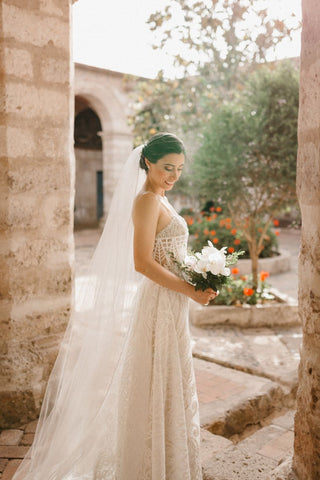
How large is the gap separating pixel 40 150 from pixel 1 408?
1.87 metres

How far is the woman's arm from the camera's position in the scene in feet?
7.08

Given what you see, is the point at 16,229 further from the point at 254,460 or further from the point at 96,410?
the point at 254,460

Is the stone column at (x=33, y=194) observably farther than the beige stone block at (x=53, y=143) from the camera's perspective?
No

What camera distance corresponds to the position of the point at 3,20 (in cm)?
292

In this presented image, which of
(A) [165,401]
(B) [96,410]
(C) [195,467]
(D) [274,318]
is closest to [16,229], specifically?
(B) [96,410]

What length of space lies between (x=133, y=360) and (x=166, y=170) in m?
0.99

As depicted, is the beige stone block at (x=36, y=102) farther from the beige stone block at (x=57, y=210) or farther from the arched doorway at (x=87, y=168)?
the arched doorway at (x=87, y=168)

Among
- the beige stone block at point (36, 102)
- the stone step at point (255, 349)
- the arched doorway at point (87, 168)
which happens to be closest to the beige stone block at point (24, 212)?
the beige stone block at point (36, 102)

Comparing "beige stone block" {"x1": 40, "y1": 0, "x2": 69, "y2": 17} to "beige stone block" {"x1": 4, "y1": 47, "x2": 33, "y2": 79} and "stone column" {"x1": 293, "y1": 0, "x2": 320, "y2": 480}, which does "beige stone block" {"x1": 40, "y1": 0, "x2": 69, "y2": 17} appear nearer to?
"beige stone block" {"x1": 4, "y1": 47, "x2": 33, "y2": 79}

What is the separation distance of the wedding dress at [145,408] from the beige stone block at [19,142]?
1.24 meters

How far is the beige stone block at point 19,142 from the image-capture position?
9.89ft

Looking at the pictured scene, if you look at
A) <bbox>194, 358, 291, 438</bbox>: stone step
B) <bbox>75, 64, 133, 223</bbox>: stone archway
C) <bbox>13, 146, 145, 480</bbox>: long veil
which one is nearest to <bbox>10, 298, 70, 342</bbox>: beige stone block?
<bbox>13, 146, 145, 480</bbox>: long veil

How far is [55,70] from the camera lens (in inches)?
127

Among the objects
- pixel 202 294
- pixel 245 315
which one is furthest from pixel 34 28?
pixel 245 315
